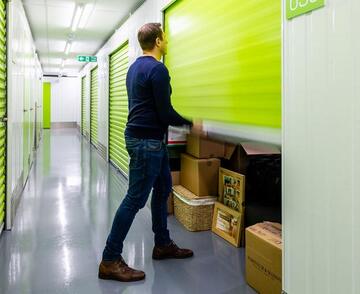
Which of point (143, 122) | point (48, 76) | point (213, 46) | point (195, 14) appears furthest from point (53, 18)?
point (48, 76)

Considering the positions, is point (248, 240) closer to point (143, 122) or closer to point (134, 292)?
point (134, 292)

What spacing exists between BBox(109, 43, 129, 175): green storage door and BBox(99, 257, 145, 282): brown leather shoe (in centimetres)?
387

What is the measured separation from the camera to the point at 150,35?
9.07 ft

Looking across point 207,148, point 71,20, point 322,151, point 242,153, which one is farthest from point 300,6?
point 71,20

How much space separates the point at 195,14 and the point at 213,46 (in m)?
0.56

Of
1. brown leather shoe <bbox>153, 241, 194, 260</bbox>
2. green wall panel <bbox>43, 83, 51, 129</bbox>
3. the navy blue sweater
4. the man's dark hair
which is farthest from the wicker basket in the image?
green wall panel <bbox>43, 83, 51, 129</bbox>

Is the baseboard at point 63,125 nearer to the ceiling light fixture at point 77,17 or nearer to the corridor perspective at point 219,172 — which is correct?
the ceiling light fixture at point 77,17

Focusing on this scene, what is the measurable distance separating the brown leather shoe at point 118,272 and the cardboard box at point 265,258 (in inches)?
31.4

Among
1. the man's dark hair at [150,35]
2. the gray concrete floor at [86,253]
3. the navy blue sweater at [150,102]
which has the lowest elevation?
the gray concrete floor at [86,253]

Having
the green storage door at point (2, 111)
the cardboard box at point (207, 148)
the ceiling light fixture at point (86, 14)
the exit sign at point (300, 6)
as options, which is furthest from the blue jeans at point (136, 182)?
the ceiling light fixture at point (86, 14)

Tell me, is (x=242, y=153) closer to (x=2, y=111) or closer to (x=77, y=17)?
(x=2, y=111)

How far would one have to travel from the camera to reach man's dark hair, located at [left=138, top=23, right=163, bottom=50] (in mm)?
2760

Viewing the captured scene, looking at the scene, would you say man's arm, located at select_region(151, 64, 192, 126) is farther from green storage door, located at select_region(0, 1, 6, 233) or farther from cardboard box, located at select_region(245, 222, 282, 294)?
green storage door, located at select_region(0, 1, 6, 233)

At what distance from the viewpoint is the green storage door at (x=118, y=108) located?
6939 millimetres
